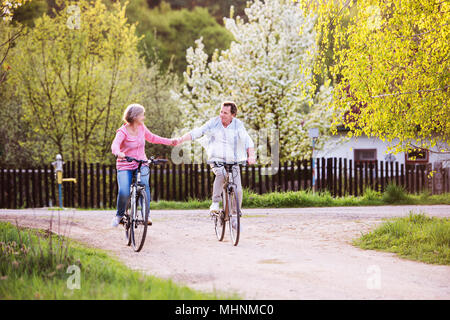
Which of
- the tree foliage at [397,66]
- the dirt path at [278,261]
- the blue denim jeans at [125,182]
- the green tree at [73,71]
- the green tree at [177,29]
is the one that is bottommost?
the dirt path at [278,261]

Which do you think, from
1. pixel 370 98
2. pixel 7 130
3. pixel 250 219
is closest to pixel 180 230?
pixel 250 219

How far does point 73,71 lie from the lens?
21.9m

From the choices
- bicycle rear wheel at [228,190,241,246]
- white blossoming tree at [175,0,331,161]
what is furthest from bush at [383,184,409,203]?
bicycle rear wheel at [228,190,241,246]

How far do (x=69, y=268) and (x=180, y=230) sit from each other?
4.37 m

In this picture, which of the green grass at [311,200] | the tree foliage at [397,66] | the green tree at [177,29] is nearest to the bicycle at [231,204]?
the tree foliage at [397,66]

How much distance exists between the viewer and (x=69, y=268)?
5523 mm

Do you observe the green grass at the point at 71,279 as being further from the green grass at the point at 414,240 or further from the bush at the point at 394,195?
the bush at the point at 394,195

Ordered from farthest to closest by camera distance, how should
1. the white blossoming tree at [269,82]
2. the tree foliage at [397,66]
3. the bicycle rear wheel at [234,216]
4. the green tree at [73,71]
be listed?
the white blossoming tree at [269,82], the green tree at [73,71], the tree foliage at [397,66], the bicycle rear wheel at [234,216]

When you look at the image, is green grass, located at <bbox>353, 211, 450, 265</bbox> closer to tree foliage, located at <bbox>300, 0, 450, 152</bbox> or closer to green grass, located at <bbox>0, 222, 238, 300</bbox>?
tree foliage, located at <bbox>300, 0, 450, 152</bbox>

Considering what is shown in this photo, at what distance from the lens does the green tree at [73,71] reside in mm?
21250

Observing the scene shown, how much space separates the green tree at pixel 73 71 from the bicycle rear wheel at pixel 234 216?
14.5 metres

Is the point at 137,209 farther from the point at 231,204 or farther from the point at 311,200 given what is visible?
the point at 311,200

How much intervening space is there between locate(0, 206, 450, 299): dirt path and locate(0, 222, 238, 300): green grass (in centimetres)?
36

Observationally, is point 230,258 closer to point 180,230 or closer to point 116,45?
point 180,230
